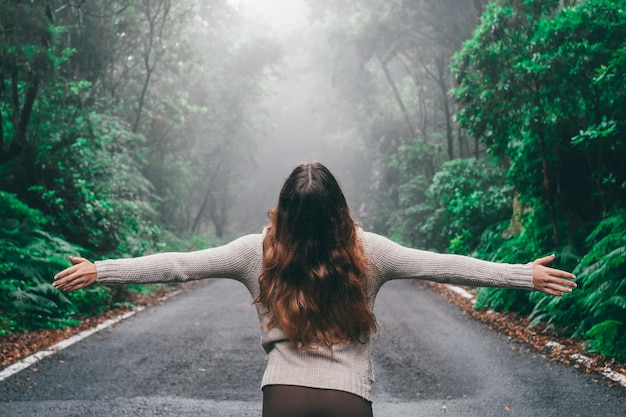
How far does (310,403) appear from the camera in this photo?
2.28 metres

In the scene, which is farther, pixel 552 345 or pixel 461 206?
pixel 461 206

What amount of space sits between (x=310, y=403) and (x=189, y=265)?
77 cm

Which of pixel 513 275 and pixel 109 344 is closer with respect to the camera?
pixel 513 275

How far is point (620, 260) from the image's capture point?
775 cm

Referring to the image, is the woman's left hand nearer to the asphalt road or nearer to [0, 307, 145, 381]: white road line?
the asphalt road

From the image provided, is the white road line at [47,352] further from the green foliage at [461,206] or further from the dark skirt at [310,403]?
the green foliage at [461,206]

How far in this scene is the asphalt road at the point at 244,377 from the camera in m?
5.61

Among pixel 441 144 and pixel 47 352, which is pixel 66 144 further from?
pixel 441 144

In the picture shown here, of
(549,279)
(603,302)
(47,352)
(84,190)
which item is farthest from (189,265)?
(84,190)

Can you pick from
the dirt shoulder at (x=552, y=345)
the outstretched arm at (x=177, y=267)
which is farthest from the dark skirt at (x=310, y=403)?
the dirt shoulder at (x=552, y=345)

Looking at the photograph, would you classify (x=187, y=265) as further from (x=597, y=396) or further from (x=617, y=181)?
(x=617, y=181)

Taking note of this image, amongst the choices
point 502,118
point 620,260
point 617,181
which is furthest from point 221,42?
point 620,260

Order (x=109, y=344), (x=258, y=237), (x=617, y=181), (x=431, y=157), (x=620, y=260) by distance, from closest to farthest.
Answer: (x=258, y=237)
(x=620, y=260)
(x=109, y=344)
(x=617, y=181)
(x=431, y=157)

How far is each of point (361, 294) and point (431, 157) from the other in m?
25.5
